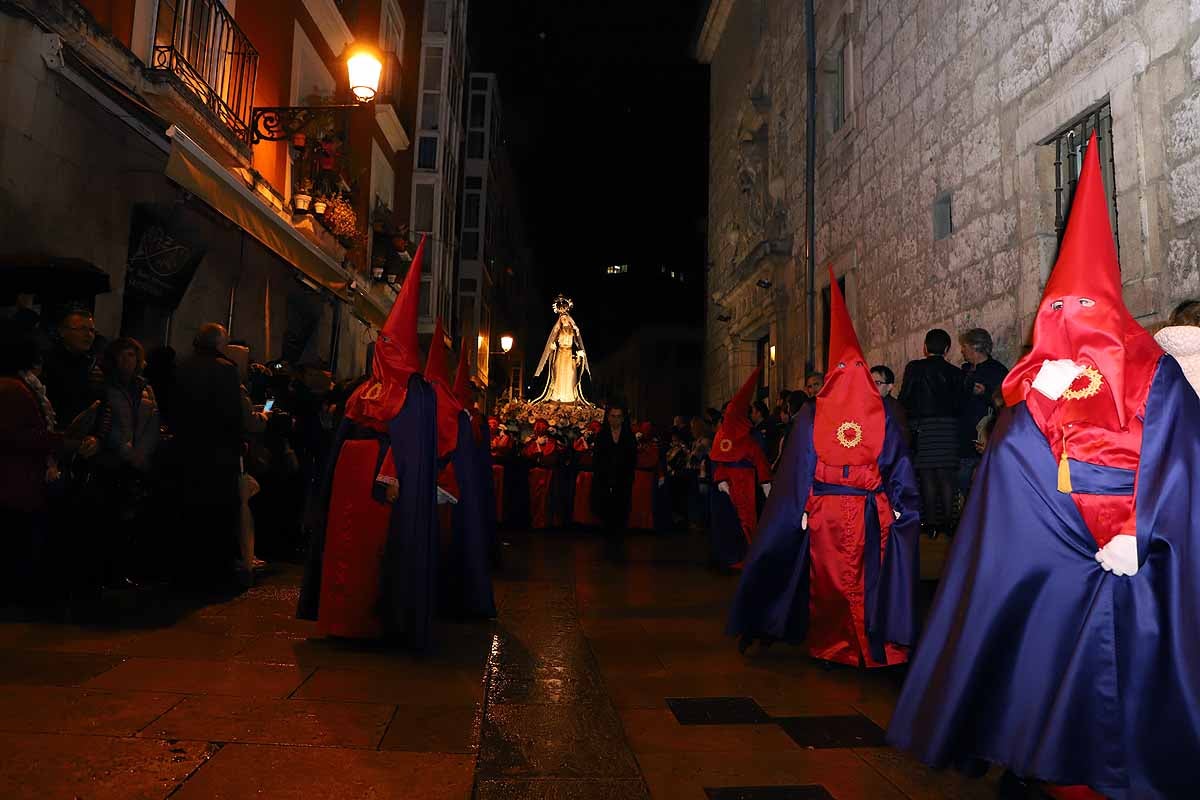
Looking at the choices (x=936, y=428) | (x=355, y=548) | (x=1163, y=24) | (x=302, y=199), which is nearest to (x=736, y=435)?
(x=936, y=428)

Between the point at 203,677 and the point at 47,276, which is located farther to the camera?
the point at 47,276

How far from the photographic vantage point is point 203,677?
12.8 feet

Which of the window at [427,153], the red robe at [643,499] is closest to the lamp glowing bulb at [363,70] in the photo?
the red robe at [643,499]

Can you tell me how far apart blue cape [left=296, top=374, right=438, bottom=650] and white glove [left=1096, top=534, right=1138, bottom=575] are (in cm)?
331

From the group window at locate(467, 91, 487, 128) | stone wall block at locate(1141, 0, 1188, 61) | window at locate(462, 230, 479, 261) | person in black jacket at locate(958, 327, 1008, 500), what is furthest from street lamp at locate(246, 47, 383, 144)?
window at locate(467, 91, 487, 128)

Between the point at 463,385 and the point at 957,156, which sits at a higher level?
the point at 957,156

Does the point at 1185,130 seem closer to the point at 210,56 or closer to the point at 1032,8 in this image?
the point at 1032,8

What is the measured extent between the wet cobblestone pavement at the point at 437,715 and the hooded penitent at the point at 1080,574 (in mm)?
398

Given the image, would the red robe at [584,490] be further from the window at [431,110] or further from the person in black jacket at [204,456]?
the window at [431,110]

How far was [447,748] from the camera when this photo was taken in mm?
3127

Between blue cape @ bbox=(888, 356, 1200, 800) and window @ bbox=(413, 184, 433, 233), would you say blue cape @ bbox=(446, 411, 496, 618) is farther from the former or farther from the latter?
window @ bbox=(413, 184, 433, 233)

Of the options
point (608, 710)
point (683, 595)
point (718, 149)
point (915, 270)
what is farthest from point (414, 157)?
point (608, 710)

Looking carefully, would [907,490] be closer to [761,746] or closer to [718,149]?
[761,746]

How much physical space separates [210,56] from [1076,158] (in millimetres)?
8628
